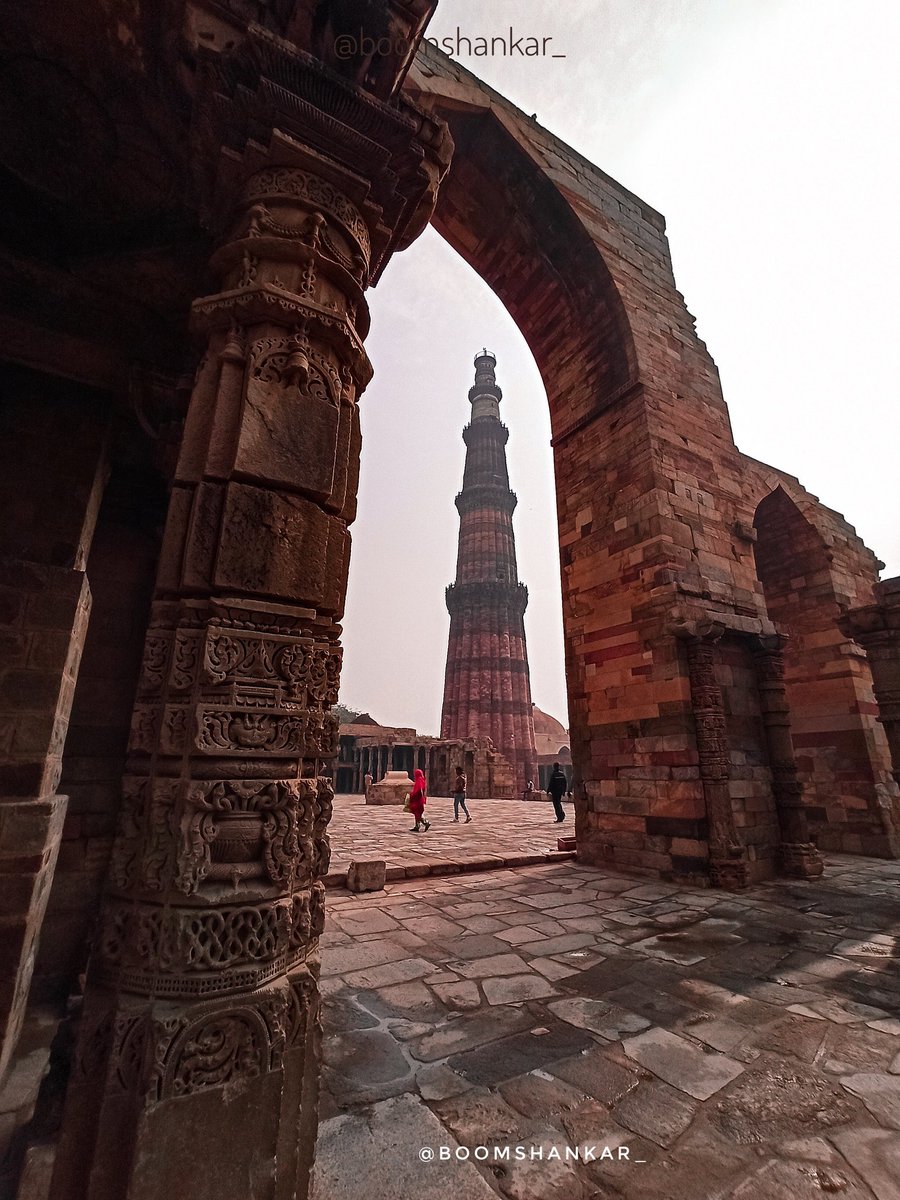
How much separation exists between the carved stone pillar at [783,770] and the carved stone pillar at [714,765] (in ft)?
2.80

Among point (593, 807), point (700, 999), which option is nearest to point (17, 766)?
point (700, 999)

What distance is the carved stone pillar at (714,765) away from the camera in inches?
213

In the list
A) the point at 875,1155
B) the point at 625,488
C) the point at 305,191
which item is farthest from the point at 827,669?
the point at 305,191

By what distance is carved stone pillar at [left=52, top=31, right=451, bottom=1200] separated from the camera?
133 centimetres

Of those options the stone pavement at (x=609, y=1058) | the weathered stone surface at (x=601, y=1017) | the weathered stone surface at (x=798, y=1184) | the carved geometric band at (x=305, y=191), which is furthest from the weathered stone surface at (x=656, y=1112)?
the carved geometric band at (x=305, y=191)

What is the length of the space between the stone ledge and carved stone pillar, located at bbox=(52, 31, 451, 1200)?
13.1 feet

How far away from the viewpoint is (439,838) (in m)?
8.70

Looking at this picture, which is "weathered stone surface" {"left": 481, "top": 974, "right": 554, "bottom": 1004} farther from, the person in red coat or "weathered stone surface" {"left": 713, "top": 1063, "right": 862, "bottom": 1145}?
the person in red coat

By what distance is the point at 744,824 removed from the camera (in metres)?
5.88


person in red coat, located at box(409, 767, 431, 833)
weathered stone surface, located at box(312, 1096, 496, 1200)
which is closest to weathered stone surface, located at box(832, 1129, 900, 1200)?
weathered stone surface, located at box(312, 1096, 496, 1200)

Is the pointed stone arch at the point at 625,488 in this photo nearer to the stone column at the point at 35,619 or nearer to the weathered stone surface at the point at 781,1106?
the weathered stone surface at the point at 781,1106

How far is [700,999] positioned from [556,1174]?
1.60m

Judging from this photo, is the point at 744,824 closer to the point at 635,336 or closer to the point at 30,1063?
the point at 30,1063

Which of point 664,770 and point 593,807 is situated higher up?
point 664,770
